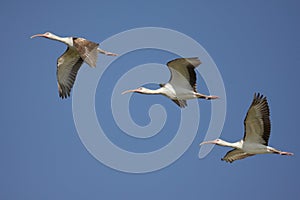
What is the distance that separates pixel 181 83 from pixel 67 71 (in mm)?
4587

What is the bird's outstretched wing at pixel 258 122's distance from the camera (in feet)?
82.7

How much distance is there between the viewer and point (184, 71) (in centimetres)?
2631

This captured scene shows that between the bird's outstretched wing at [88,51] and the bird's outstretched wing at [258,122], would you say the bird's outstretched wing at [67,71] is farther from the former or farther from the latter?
the bird's outstretched wing at [258,122]

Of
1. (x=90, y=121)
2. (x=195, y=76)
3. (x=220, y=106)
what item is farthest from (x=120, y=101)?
(x=195, y=76)

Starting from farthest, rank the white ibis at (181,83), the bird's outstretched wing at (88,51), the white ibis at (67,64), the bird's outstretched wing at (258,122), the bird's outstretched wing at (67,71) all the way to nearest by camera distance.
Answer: the bird's outstretched wing at (67,71) → the white ibis at (67,64) → the bird's outstretched wing at (88,51) → the white ibis at (181,83) → the bird's outstretched wing at (258,122)

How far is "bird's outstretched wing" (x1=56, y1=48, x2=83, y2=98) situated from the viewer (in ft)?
94.0

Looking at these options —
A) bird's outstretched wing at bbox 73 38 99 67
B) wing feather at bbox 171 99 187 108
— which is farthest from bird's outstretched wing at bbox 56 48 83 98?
wing feather at bbox 171 99 187 108

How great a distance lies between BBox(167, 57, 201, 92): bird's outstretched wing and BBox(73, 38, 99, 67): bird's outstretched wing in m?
2.48

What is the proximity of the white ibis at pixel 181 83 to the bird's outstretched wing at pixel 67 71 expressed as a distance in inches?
110

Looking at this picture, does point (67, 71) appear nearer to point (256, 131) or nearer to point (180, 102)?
point (180, 102)

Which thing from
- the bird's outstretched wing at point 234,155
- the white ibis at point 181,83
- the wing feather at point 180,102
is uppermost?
the white ibis at point 181,83

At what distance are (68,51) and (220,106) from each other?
7.21 m

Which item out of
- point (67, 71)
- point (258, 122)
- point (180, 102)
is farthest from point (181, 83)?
point (67, 71)

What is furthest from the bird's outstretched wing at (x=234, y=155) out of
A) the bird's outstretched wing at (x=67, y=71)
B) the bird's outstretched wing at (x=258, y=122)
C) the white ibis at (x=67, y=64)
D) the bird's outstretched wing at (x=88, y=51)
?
the bird's outstretched wing at (x=67, y=71)
